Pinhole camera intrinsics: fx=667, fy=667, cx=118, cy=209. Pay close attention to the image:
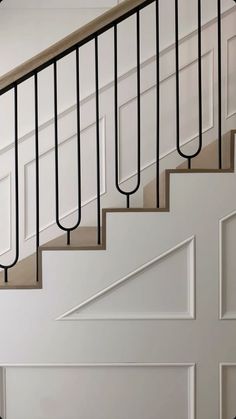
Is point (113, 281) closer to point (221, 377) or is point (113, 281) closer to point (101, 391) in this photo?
point (101, 391)

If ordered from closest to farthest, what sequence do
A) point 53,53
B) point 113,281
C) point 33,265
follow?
point 53,53
point 113,281
point 33,265

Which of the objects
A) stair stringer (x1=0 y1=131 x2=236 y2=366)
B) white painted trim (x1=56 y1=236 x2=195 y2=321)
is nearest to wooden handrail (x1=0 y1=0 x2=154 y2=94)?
stair stringer (x1=0 y1=131 x2=236 y2=366)

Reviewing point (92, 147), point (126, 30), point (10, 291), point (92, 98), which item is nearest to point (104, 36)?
point (126, 30)

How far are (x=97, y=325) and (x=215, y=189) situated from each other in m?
0.85

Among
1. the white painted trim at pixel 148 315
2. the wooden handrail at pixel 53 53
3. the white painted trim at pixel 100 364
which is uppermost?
the wooden handrail at pixel 53 53

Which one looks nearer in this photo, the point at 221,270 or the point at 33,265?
the point at 221,270

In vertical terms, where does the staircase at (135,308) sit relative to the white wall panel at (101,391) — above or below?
above

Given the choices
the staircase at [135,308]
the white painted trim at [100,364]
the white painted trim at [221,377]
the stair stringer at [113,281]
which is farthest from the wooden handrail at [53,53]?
the white painted trim at [221,377]

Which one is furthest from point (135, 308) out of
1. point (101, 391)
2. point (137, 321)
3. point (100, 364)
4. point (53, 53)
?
point (53, 53)

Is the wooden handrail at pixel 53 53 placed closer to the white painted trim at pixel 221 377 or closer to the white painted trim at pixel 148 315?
the white painted trim at pixel 148 315

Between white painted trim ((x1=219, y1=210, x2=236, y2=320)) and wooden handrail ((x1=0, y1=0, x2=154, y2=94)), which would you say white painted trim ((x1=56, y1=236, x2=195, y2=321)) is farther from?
wooden handrail ((x1=0, y1=0, x2=154, y2=94))

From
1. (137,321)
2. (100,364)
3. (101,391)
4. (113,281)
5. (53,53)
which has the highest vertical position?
(53,53)

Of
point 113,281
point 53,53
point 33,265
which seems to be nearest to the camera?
point 53,53

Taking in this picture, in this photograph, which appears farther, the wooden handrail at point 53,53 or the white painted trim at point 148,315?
the white painted trim at point 148,315
